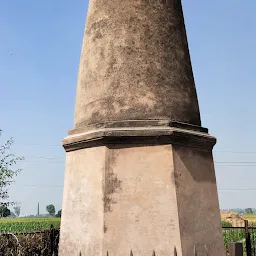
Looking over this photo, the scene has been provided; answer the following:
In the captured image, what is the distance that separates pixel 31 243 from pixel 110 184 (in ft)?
20.2

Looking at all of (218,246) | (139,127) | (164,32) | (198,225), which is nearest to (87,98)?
(139,127)

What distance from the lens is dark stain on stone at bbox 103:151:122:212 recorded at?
352 centimetres

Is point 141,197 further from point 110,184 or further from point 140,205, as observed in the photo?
point 110,184

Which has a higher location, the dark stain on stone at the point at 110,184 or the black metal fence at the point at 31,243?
the dark stain on stone at the point at 110,184

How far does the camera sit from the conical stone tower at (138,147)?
350 cm

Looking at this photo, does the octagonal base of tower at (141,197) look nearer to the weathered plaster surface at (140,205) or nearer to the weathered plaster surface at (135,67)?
the weathered plaster surface at (140,205)

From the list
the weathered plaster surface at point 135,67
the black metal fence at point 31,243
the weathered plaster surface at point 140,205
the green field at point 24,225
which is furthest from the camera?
the green field at point 24,225

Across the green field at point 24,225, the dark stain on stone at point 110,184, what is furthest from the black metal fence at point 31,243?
the dark stain on stone at point 110,184

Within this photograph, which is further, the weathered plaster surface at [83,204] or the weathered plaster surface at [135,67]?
the weathered plaster surface at [135,67]

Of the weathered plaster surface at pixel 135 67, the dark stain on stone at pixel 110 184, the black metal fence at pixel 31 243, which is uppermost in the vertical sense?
the weathered plaster surface at pixel 135 67

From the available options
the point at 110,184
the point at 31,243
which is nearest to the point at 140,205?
the point at 110,184

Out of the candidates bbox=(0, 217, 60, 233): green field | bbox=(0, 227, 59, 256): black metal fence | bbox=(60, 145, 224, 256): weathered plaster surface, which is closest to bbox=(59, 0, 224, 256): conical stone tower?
bbox=(60, 145, 224, 256): weathered plaster surface

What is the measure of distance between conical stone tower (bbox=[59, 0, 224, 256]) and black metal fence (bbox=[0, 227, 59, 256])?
4.84 m

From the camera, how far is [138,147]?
3.68 metres
